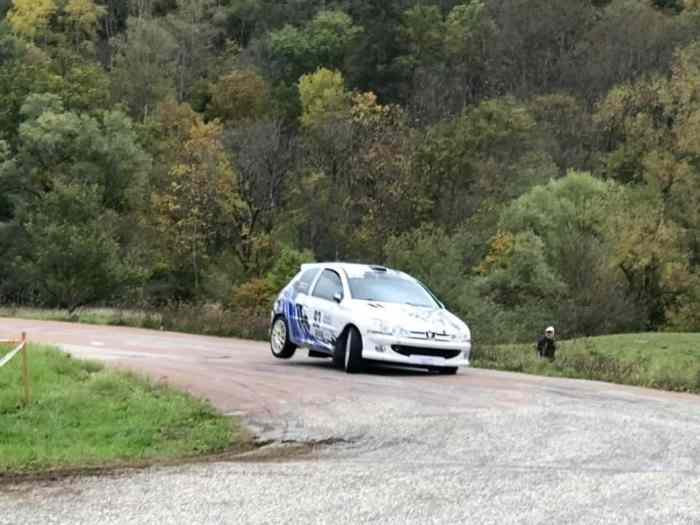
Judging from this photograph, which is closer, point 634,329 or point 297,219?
point 634,329

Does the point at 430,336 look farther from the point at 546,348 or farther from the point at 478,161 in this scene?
the point at 478,161

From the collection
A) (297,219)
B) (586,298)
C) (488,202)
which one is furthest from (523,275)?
(297,219)

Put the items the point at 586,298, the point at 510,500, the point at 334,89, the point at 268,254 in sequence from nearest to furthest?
the point at 510,500
the point at 586,298
the point at 268,254
the point at 334,89

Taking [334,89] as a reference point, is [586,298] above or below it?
below

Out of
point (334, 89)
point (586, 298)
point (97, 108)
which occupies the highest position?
point (334, 89)

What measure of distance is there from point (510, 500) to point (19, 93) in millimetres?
76520

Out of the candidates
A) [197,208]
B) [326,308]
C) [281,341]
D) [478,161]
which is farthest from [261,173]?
[326,308]

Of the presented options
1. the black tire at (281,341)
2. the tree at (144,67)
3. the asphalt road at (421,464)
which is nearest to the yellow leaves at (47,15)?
the tree at (144,67)

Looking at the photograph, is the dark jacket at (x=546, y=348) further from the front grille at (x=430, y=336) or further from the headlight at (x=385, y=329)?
the headlight at (x=385, y=329)

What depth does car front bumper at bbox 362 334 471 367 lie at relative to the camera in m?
15.8

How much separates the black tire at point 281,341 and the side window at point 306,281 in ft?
2.10

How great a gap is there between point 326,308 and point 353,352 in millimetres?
1232

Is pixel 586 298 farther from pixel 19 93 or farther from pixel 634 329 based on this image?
pixel 19 93

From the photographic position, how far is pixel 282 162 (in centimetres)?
6731
